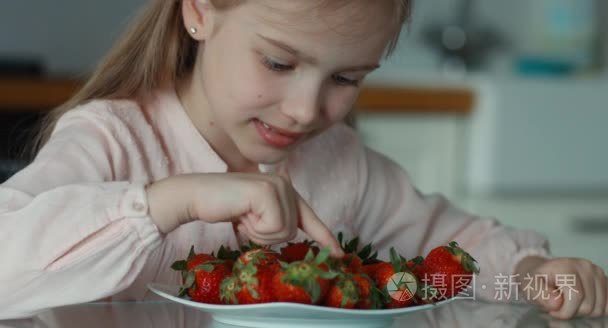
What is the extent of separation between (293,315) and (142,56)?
1.80ft

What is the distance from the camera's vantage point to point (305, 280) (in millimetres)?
798

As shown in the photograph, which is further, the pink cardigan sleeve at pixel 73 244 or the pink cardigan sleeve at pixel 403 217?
the pink cardigan sleeve at pixel 403 217

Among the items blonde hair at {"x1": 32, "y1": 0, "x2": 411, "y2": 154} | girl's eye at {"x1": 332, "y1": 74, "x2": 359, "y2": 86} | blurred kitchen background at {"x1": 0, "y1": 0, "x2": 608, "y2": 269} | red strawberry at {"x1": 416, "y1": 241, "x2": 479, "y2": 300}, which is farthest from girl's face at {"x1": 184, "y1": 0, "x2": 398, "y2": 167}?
blurred kitchen background at {"x1": 0, "y1": 0, "x2": 608, "y2": 269}

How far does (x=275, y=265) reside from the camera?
2.74 ft

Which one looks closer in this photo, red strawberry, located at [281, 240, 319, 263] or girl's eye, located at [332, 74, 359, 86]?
red strawberry, located at [281, 240, 319, 263]

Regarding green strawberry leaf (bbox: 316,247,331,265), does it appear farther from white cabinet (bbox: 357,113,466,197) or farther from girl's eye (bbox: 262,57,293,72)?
white cabinet (bbox: 357,113,466,197)

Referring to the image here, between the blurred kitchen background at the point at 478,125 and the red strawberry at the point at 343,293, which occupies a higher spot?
the red strawberry at the point at 343,293

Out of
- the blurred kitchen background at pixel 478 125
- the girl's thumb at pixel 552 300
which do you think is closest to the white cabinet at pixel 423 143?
the blurred kitchen background at pixel 478 125

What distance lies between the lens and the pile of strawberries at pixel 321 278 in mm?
804

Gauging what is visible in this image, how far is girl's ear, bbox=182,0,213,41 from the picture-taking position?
1.16 m

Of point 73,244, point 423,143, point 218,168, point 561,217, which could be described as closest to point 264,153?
point 218,168

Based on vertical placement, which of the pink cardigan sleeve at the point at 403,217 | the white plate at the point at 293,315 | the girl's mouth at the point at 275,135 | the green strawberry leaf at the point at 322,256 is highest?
the girl's mouth at the point at 275,135

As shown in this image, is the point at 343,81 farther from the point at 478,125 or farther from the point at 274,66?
the point at 478,125

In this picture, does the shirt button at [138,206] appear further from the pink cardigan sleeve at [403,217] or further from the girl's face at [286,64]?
the pink cardigan sleeve at [403,217]
